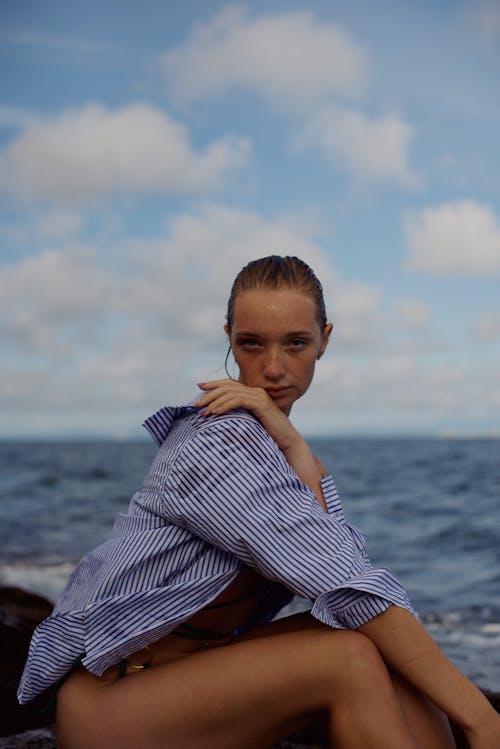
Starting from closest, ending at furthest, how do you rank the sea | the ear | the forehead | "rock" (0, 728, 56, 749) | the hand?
the hand < the forehead < the ear < "rock" (0, 728, 56, 749) < the sea

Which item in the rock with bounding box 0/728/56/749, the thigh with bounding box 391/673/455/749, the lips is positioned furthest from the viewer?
the rock with bounding box 0/728/56/749

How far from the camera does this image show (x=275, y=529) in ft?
7.02

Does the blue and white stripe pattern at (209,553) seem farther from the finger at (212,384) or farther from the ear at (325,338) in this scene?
the ear at (325,338)

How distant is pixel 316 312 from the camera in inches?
106

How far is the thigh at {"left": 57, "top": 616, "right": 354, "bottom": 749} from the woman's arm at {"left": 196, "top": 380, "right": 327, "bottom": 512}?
0.54 m

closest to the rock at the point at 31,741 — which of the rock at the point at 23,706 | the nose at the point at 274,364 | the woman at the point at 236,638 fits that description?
the rock at the point at 23,706

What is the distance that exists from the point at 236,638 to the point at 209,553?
1.17 ft

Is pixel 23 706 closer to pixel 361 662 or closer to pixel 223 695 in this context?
pixel 223 695

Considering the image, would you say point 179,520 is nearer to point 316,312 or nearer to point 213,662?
point 213,662

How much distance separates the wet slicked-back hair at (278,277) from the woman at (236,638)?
38 centimetres

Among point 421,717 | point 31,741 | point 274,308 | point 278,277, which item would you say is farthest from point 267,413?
point 31,741

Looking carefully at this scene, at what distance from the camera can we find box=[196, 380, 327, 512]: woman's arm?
7.82 feet

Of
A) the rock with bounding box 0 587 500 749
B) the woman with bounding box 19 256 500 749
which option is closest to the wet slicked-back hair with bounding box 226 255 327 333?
the woman with bounding box 19 256 500 749

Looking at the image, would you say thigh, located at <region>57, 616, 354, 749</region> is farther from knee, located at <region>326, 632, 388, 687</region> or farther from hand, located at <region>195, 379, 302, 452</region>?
hand, located at <region>195, 379, 302, 452</region>
